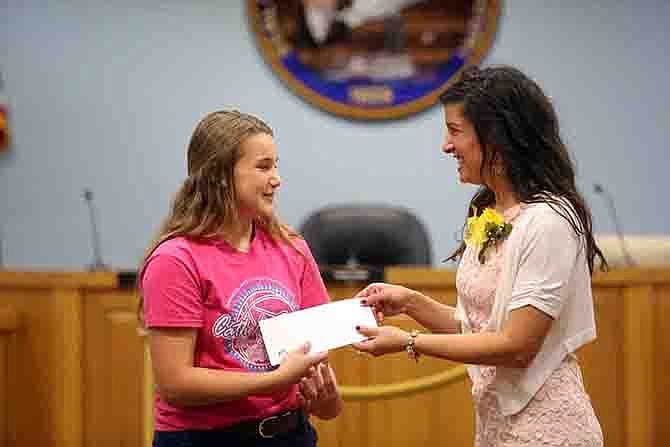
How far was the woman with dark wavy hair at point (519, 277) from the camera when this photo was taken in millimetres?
1821

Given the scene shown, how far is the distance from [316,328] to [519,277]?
0.45 m

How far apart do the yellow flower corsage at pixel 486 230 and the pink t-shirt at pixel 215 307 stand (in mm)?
457

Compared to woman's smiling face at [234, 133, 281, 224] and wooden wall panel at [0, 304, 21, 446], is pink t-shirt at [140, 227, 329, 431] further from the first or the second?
wooden wall panel at [0, 304, 21, 446]

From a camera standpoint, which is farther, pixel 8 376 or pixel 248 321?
pixel 8 376

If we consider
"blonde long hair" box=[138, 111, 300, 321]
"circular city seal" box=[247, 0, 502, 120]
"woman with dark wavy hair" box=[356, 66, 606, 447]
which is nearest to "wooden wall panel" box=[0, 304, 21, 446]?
"blonde long hair" box=[138, 111, 300, 321]

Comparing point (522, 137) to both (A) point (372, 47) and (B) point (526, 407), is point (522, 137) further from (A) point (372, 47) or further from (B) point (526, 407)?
(A) point (372, 47)

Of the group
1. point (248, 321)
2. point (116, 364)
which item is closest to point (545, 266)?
point (248, 321)

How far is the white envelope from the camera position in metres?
1.81

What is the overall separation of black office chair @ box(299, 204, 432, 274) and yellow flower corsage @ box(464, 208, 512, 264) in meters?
2.63

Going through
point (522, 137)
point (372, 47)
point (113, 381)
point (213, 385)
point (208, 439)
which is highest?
point (372, 47)

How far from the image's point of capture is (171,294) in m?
1.74

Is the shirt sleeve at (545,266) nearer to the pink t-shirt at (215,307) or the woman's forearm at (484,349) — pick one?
the woman's forearm at (484,349)

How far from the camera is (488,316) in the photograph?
6.40 feet

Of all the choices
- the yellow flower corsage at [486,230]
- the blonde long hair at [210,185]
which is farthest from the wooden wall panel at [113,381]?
the yellow flower corsage at [486,230]
